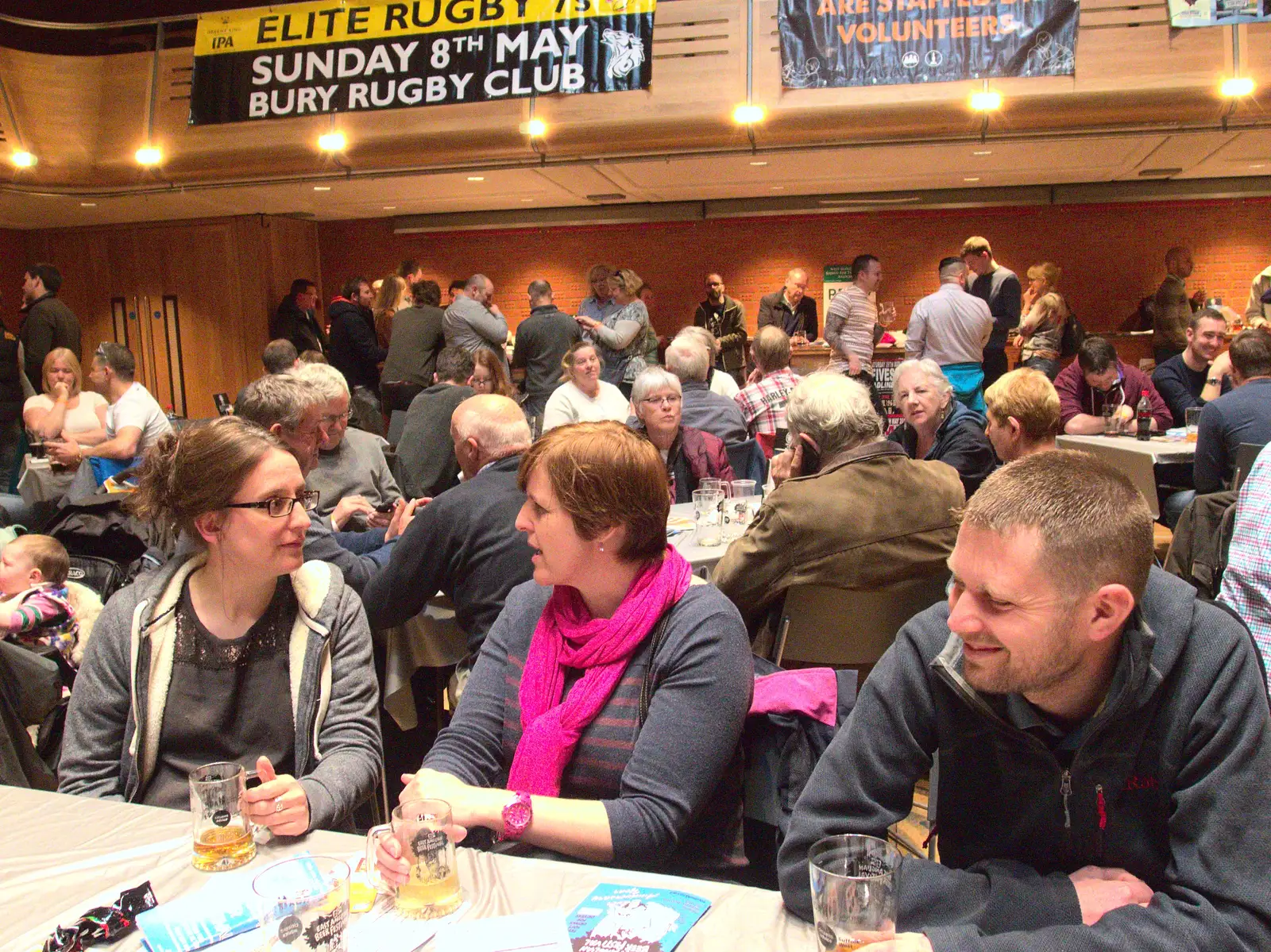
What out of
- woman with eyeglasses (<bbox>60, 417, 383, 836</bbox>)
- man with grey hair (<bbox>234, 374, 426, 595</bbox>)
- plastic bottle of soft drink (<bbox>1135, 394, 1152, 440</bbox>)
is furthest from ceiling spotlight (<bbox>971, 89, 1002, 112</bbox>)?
woman with eyeglasses (<bbox>60, 417, 383, 836</bbox>)

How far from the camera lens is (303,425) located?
12.0ft

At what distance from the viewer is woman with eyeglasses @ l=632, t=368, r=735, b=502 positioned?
4641 mm

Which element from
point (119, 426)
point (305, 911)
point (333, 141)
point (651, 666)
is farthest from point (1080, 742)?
point (333, 141)

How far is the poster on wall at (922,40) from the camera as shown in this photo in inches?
313

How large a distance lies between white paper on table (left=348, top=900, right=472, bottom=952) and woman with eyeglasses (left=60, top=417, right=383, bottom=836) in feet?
1.85

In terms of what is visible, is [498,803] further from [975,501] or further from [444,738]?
[975,501]

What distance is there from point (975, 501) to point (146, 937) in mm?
1248

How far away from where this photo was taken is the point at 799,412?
10.9ft

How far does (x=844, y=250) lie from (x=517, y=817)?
1188 cm

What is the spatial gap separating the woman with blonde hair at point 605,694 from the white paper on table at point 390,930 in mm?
251

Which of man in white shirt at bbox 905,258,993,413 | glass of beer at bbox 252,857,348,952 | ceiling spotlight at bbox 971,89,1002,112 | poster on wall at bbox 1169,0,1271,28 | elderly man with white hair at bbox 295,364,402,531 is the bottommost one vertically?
glass of beer at bbox 252,857,348,952

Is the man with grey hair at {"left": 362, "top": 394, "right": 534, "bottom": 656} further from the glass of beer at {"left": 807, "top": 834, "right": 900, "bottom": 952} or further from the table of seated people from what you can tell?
the glass of beer at {"left": 807, "top": 834, "right": 900, "bottom": 952}

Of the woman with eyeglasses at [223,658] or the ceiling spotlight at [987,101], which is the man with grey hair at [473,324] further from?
the woman with eyeglasses at [223,658]

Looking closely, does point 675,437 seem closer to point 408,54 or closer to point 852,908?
point 852,908
